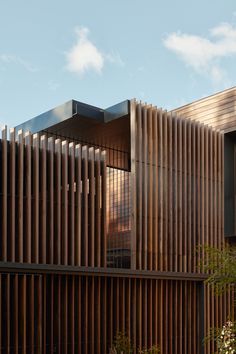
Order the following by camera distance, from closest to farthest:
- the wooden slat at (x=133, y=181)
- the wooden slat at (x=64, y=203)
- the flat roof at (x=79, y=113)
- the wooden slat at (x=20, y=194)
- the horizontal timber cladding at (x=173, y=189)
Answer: the wooden slat at (x=20, y=194) < the wooden slat at (x=64, y=203) < the wooden slat at (x=133, y=181) < the horizontal timber cladding at (x=173, y=189) < the flat roof at (x=79, y=113)

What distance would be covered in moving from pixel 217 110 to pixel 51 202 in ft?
30.2

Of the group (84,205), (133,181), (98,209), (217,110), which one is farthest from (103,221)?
(217,110)

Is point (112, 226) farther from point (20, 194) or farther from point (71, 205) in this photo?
point (20, 194)

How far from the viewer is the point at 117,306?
1819 cm

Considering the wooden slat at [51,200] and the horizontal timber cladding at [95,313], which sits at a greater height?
the wooden slat at [51,200]

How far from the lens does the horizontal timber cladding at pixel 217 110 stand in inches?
901

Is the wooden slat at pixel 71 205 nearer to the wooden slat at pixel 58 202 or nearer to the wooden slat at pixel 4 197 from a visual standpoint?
the wooden slat at pixel 58 202

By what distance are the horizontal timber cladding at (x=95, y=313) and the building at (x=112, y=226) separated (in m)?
0.03

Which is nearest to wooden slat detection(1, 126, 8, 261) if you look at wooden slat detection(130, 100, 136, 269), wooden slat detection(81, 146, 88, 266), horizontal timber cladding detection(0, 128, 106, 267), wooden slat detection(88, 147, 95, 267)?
horizontal timber cladding detection(0, 128, 106, 267)

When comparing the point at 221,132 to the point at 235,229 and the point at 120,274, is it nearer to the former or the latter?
the point at 235,229

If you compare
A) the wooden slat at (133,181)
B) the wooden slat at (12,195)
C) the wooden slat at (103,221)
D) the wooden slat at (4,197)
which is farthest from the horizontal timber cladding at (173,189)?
the wooden slat at (4,197)

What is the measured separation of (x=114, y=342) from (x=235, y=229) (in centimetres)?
746

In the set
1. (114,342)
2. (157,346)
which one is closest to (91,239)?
(114,342)

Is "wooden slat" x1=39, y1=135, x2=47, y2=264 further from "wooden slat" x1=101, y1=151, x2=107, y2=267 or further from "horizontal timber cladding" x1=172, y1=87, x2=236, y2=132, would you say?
"horizontal timber cladding" x1=172, y1=87, x2=236, y2=132
